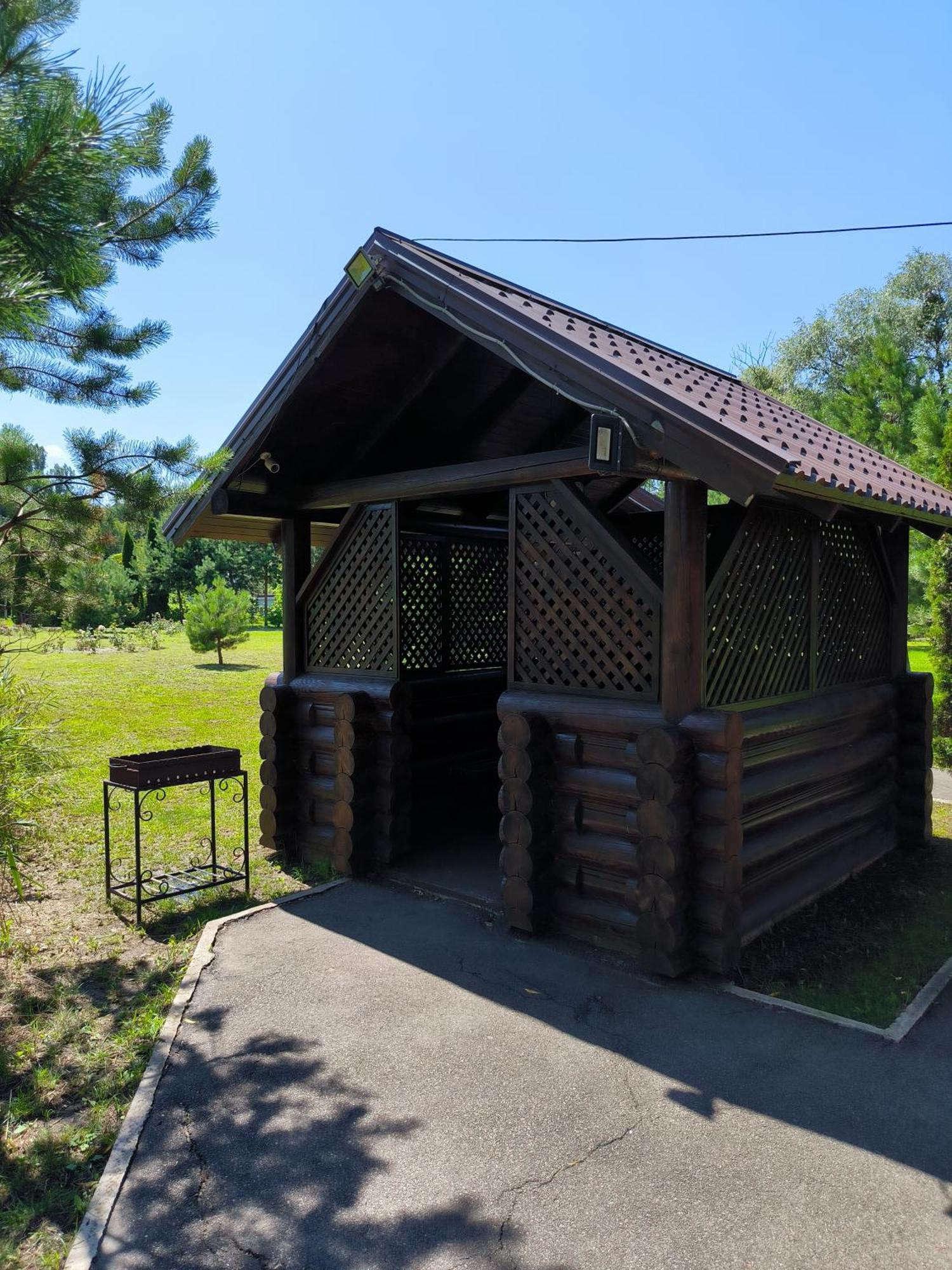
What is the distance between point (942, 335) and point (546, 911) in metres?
26.7

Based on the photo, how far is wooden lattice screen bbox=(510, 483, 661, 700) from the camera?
15.4 feet

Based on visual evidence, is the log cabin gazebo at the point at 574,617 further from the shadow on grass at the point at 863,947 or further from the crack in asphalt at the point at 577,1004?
the crack in asphalt at the point at 577,1004

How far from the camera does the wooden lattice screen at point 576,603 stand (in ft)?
15.4

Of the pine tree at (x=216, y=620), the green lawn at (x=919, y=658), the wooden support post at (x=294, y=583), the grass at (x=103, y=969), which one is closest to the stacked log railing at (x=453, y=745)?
the wooden support post at (x=294, y=583)

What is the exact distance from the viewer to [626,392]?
3.99 m

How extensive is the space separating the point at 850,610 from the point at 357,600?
3811mm

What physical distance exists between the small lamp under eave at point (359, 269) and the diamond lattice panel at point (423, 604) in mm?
2254

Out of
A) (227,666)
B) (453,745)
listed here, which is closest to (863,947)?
(453,745)

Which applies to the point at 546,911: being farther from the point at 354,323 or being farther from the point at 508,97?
the point at 508,97

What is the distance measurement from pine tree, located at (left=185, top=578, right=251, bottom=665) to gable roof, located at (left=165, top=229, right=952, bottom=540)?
592 inches

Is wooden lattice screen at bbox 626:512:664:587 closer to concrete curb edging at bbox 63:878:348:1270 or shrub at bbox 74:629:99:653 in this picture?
concrete curb edging at bbox 63:878:348:1270

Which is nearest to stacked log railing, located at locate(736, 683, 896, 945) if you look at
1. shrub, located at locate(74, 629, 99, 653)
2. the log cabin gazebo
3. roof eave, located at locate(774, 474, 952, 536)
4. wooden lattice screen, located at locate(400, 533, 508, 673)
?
the log cabin gazebo

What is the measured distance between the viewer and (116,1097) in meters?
3.41

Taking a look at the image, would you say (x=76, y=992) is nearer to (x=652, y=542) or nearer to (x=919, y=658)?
(x=652, y=542)
